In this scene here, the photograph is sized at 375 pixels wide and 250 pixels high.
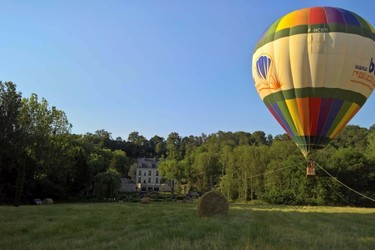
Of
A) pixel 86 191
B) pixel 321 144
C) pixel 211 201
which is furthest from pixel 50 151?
pixel 321 144

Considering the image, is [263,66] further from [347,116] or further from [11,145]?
[11,145]

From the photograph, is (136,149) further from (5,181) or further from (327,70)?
(327,70)

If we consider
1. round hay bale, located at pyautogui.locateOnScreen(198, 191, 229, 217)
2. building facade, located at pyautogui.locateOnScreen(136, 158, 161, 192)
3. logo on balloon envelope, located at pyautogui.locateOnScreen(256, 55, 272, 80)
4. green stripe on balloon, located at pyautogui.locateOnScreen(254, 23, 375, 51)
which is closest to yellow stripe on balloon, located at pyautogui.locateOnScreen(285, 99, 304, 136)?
logo on balloon envelope, located at pyautogui.locateOnScreen(256, 55, 272, 80)

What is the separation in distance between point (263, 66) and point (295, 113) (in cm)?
270

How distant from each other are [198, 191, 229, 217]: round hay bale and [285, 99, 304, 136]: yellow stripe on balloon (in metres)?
4.89

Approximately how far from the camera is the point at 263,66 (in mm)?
19641

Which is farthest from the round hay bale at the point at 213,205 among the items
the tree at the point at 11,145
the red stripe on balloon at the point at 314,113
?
the tree at the point at 11,145

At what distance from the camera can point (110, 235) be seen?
10375 millimetres

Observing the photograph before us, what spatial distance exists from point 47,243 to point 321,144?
1399cm

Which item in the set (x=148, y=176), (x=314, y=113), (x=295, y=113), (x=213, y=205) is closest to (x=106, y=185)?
(x=213, y=205)

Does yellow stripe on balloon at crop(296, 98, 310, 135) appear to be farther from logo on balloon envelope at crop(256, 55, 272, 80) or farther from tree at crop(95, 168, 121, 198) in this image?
tree at crop(95, 168, 121, 198)

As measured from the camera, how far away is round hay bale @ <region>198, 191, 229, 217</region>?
19.0 metres

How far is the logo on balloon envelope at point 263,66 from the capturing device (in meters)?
19.3

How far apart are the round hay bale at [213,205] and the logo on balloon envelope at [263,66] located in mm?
6173
